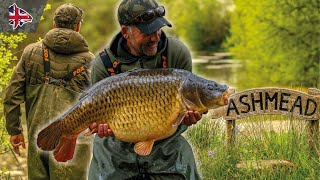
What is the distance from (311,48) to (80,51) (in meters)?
18.8

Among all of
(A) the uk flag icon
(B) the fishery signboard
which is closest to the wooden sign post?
(B) the fishery signboard

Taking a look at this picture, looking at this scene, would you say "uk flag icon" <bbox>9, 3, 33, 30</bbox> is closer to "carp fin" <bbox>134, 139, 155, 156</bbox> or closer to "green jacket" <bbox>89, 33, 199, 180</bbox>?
"green jacket" <bbox>89, 33, 199, 180</bbox>

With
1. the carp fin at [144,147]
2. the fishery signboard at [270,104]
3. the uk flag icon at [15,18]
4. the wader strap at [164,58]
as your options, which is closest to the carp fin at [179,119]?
the carp fin at [144,147]

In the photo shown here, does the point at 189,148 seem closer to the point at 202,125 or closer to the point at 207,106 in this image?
the point at 207,106

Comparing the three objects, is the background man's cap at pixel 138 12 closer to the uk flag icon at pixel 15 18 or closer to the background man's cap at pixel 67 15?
the background man's cap at pixel 67 15

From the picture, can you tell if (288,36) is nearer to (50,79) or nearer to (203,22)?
(50,79)

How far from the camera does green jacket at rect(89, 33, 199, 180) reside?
134 inches

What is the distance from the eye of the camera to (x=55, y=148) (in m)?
3.39

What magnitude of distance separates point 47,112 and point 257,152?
203cm

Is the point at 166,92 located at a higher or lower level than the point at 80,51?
higher

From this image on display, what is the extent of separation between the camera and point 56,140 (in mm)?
3365

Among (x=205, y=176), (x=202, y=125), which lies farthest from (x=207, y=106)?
(x=202, y=125)

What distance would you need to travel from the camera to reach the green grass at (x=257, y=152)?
5.91m

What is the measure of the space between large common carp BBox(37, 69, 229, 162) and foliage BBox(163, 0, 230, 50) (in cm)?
3864
